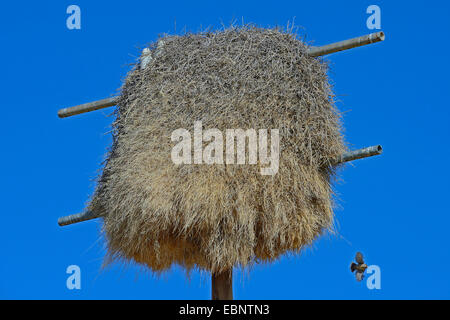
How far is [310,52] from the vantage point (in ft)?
30.8

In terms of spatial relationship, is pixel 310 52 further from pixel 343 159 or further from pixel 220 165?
pixel 220 165

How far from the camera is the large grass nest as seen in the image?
8.50 metres

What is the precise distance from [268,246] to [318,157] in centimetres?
91

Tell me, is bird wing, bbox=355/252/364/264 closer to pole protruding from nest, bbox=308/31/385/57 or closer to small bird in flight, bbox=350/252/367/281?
small bird in flight, bbox=350/252/367/281

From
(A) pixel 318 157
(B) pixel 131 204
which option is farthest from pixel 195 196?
(A) pixel 318 157

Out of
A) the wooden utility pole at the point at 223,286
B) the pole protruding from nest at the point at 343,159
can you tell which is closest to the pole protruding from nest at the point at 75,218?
the pole protruding from nest at the point at 343,159

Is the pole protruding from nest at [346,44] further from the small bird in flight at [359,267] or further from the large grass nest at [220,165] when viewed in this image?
the small bird in flight at [359,267]

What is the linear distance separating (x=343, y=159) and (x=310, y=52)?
1.09m

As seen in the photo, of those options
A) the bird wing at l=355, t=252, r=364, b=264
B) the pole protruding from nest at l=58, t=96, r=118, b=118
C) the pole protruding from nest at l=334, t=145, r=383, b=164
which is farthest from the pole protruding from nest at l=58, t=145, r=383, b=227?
the pole protruding from nest at l=58, t=96, r=118, b=118

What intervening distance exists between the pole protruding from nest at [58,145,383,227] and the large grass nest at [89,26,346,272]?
2.9 inches

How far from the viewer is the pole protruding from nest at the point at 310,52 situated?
8.78 m

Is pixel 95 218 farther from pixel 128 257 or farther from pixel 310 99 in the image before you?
pixel 310 99

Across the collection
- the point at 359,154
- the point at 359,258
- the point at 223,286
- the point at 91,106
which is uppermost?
the point at 91,106

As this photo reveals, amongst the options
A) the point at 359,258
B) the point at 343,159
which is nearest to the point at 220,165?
the point at 343,159
